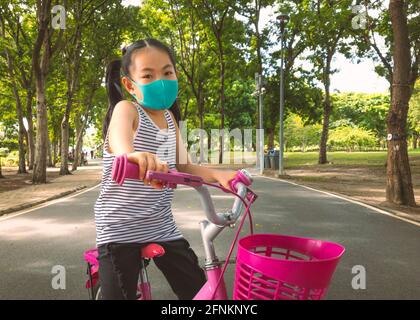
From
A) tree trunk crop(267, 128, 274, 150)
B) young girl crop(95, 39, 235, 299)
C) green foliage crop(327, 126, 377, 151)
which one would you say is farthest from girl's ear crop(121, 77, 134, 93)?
green foliage crop(327, 126, 377, 151)

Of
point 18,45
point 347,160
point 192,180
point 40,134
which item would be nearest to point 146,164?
point 192,180

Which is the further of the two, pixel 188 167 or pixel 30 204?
pixel 30 204

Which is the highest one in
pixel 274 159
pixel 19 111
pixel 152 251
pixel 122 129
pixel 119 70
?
pixel 19 111

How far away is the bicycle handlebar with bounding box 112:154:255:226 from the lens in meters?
1.44

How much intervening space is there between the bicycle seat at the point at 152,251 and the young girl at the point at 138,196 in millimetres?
32

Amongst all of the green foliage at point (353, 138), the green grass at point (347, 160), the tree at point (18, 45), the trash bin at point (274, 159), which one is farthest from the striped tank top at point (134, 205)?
the green foliage at point (353, 138)

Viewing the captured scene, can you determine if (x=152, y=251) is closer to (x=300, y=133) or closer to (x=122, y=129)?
(x=122, y=129)

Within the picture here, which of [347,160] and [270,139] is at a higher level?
[270,139]

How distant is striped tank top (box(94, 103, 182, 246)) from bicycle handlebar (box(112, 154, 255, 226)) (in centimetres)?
47

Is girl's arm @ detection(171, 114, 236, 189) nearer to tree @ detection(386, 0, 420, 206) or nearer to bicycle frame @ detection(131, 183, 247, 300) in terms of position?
bicycle frame @ detection(131, 183, 247, 300)

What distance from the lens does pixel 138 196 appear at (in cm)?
214

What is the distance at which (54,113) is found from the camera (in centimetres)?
3803

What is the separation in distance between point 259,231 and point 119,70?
520 centimetres

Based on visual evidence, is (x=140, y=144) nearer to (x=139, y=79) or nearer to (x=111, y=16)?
(x=139, y=79)
